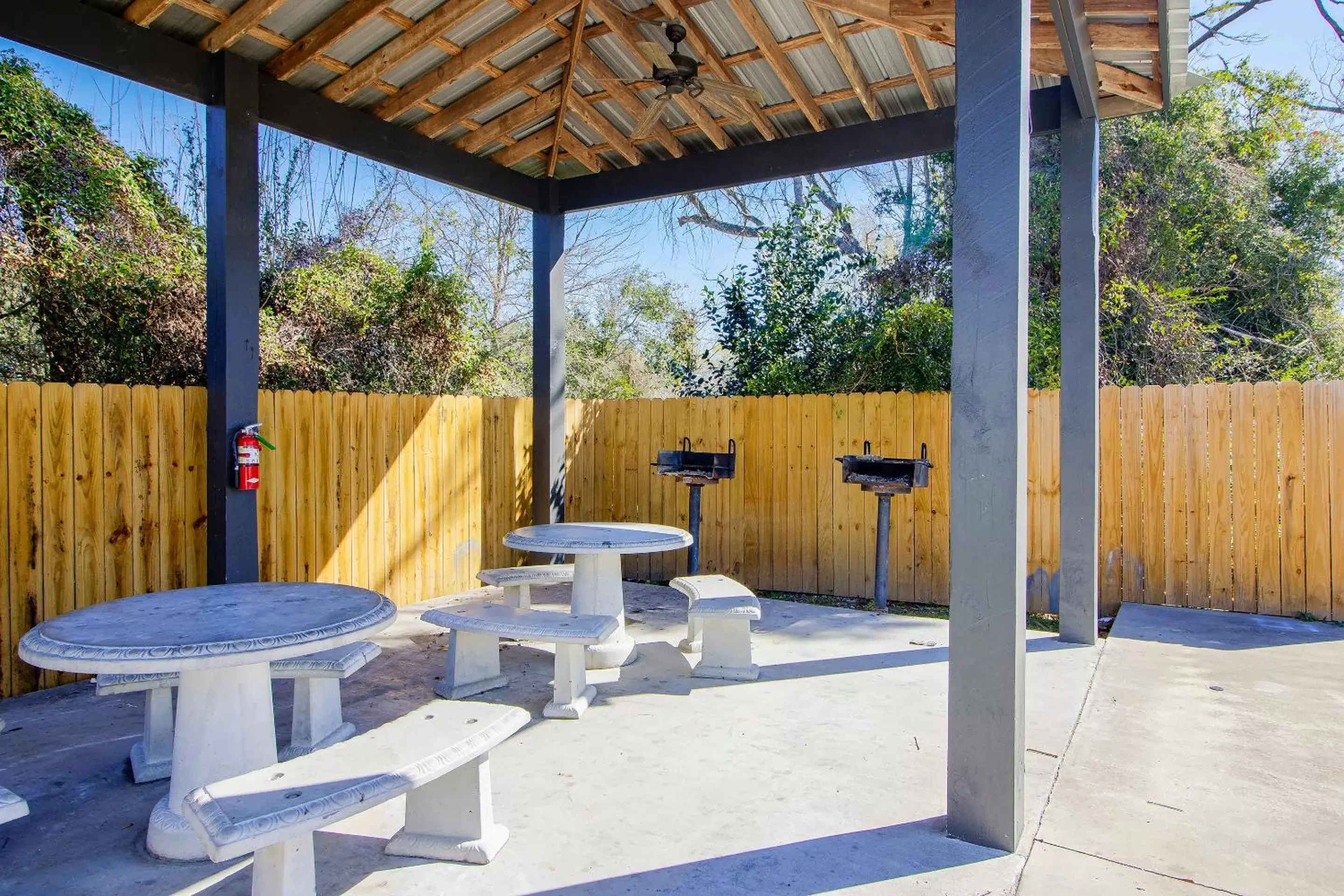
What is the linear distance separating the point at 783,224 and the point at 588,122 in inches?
151

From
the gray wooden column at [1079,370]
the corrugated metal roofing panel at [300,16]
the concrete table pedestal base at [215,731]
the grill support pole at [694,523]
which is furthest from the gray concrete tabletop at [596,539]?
the corrugated metal roofing panel at [300,16]

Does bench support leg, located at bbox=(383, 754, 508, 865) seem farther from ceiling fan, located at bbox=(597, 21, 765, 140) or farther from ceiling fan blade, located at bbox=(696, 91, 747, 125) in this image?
ceiling fan blade, located at bbox=(696, 91, 747, 125)

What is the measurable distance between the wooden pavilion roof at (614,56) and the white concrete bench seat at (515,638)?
10.6ft

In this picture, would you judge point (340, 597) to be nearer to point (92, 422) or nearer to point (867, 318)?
point (92, 422)

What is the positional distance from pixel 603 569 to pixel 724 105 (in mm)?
3084

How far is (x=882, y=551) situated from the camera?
567cm

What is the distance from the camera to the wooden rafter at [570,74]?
15.5 feet

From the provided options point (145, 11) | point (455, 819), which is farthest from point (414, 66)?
point (455, 819)

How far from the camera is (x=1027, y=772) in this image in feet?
9.32

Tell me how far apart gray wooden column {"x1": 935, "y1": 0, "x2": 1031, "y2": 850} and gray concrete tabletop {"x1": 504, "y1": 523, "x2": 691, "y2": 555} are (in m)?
1.98

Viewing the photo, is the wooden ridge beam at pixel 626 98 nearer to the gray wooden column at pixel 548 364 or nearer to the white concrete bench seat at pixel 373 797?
the gray wooden column at pixel 548 364

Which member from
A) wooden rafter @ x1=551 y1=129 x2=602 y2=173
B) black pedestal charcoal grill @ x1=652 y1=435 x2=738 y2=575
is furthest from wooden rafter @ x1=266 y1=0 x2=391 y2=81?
black pedestal charcoal grill @ x1=652 y1=435 x2=738 y2=575

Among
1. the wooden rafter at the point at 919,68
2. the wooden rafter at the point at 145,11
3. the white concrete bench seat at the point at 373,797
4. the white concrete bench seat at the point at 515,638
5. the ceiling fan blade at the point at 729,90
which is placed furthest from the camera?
the ceiling fan blade at the point at 729,90

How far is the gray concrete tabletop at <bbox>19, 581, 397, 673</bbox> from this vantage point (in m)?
2.08
